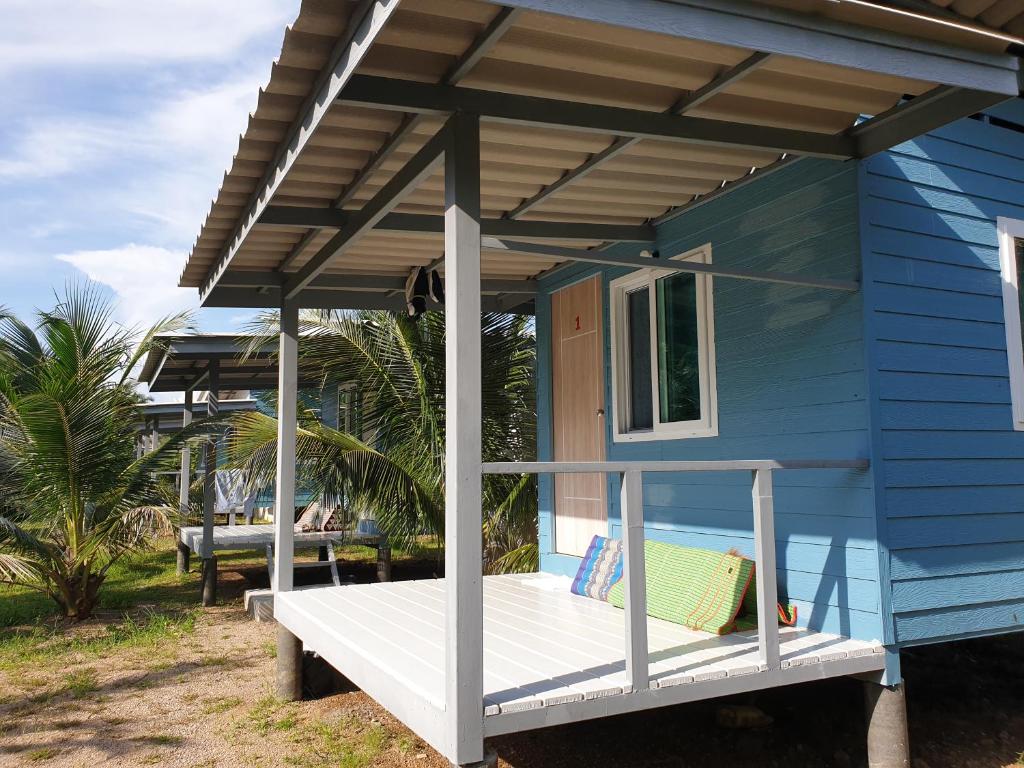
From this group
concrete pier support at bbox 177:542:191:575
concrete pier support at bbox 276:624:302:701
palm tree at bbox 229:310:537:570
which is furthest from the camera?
concrete pier support at bbox 177:542:191:575

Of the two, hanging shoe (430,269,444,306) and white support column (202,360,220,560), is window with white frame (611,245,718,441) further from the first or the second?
white support column (202,360,220,560)

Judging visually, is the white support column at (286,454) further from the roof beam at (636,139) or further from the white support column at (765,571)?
the white support column at (765,571)

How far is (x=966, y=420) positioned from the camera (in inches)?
175

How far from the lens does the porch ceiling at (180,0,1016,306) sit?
2.95 meters

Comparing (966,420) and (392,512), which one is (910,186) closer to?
(966,420)

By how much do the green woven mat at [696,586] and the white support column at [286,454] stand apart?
2.47 m

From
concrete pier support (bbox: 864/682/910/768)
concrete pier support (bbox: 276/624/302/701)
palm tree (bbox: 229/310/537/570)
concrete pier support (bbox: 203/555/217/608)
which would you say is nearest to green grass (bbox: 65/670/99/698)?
concrete pier support (bbox: 276/624/302/701)

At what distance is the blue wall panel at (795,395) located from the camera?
13.8 ft

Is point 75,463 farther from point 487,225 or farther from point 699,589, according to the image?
point 699,589

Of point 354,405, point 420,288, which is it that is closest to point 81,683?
point 420,288

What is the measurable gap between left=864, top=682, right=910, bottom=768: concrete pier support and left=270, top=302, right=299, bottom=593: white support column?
12.9 ft

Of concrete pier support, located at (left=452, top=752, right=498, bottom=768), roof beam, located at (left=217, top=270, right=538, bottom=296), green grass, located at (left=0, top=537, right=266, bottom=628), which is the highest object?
roof beam, located at (left=217, top=270, right=538, bottom=296)

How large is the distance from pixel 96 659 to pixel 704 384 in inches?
220

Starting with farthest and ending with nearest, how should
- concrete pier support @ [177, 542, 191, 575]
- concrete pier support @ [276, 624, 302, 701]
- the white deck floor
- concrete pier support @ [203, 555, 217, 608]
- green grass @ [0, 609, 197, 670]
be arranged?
concrete pier support @ [177, 542, 191, 575], concrete pier support @ [203, 555, 217, 608], green grass @ [0, 609, 197, 670], concrete pier support @ [276, 624, 302, 701], the white deck floor
